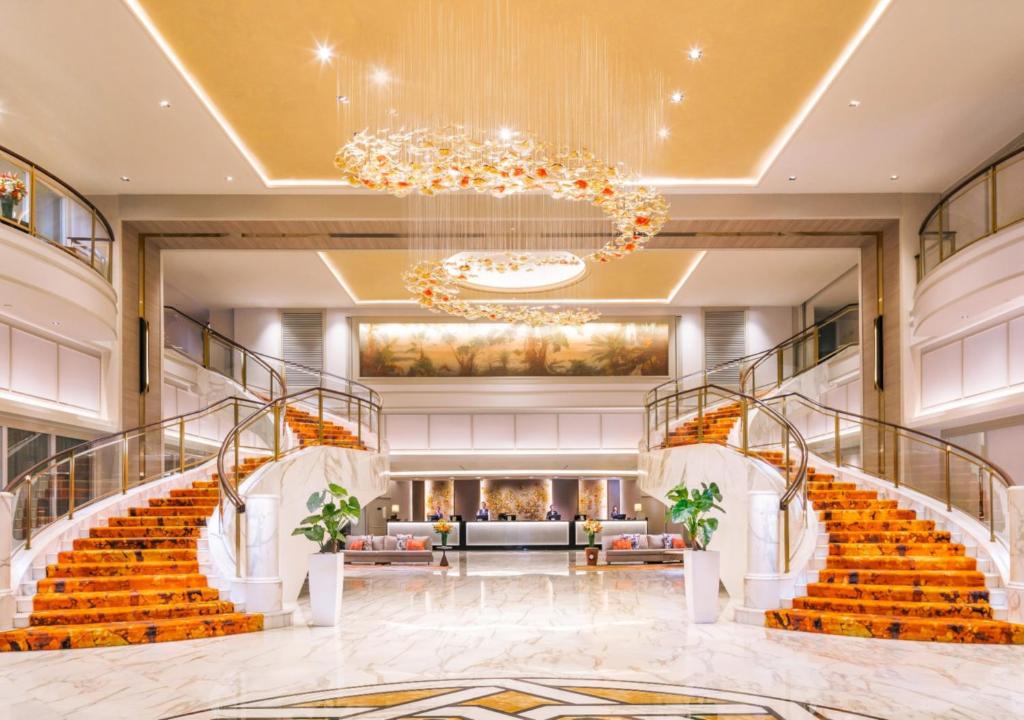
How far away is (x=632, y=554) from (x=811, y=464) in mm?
6130

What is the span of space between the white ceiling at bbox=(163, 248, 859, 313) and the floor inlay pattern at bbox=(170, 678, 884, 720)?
35.4 ft

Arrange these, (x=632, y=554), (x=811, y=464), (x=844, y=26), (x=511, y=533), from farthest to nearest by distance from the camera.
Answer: (x=511, y=533), (x=632, y=554), (x=811, y=464), (x=844, y=26)

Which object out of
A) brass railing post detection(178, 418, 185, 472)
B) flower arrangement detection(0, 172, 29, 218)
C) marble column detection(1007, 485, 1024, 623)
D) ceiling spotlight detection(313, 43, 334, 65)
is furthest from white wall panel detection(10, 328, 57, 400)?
marble column detection(1007, 485, 1024, 623)

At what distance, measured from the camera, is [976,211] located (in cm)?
1101

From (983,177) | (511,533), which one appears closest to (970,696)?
(983,177)

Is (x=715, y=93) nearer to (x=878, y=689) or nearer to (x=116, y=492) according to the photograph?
(x=878, y=689)

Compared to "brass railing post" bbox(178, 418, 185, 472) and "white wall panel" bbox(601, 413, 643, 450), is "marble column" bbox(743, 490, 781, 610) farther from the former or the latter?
"white wall panel" bbox(601, 413, 643, 450)

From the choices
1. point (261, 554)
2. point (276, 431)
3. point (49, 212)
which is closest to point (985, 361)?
point (276, 431)

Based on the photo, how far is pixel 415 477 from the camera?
76.2ft

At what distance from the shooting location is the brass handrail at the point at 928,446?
10.2m

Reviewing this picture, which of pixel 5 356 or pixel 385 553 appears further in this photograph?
pixel 385 553

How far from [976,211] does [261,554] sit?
883 cm

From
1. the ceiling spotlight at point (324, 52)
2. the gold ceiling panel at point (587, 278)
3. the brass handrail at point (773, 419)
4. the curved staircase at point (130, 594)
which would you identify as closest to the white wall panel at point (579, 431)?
the gold ceiling panel at point (587, 278)

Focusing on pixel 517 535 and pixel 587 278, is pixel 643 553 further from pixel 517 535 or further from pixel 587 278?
pixel 517 535
